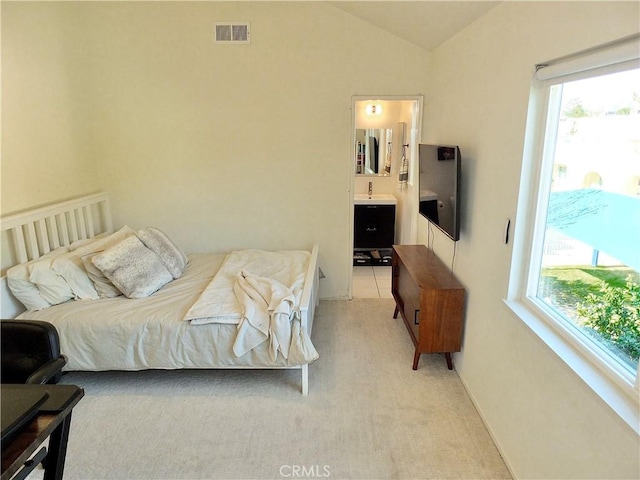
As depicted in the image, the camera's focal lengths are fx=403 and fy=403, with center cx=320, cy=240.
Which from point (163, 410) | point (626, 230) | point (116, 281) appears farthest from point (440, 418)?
point (116, 281)

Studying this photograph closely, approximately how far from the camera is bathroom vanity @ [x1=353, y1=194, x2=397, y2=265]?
5297 mm

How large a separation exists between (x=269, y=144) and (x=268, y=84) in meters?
0.56

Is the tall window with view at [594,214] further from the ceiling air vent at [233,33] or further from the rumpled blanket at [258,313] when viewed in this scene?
the ceiling air vent at [233,33]

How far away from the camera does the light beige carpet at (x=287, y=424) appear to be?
2168 mm

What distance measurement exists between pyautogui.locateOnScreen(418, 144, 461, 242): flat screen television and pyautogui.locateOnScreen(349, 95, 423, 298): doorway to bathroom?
152cm

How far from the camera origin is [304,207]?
13.6 feet

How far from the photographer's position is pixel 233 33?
3729 mm

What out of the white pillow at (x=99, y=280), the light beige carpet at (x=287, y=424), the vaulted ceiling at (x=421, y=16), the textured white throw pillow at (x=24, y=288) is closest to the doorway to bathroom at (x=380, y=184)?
the vaulted ceiling at (x=421, y=16)

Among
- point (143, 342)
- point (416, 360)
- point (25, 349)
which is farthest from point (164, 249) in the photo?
point (416, 360)

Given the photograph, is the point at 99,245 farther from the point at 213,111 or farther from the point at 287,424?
the point at 287,424

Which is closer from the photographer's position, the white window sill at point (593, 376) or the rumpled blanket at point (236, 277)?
the white window sill at point (593, 376)

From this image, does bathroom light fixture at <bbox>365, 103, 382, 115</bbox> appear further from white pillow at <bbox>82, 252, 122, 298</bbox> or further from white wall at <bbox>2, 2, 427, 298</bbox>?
white pillow at <bbox>82, 252, 122, 298</bbox>

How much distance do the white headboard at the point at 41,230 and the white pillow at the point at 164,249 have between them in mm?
621

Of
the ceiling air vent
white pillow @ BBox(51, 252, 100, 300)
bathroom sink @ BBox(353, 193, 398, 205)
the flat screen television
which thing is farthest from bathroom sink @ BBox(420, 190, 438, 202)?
white pillow @ BBox(51, 252, 100, 300)
